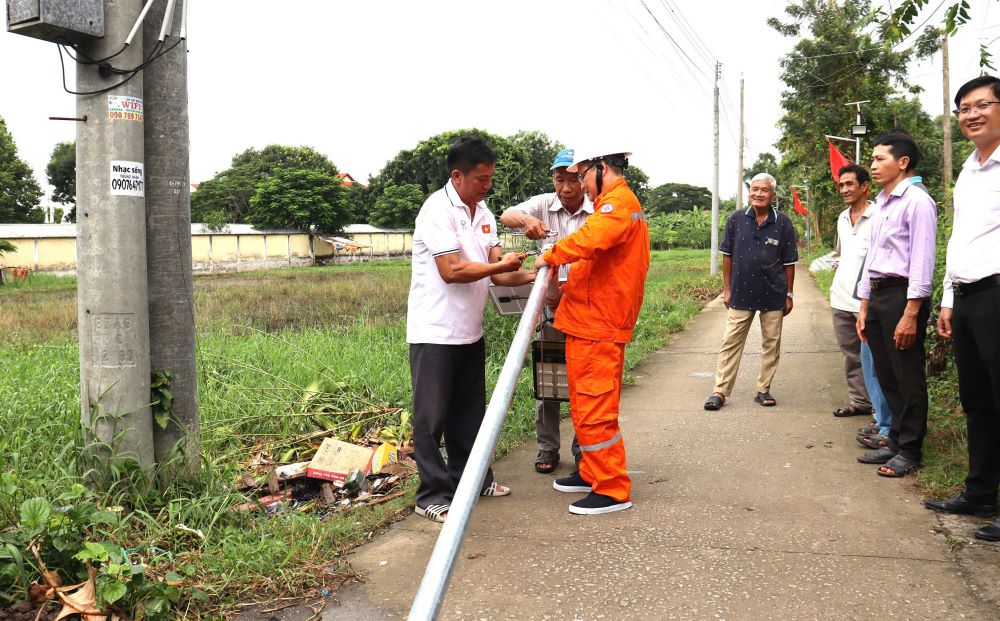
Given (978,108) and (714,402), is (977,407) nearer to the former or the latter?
(978,108)

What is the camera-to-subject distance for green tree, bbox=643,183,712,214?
8975cm

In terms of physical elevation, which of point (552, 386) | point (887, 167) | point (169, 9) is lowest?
point (552, 386)

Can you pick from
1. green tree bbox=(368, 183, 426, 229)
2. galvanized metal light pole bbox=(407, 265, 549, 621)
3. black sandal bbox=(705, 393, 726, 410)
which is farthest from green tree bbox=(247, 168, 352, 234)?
galvanized metal light pole bbox=(407, 265, 549, 621)

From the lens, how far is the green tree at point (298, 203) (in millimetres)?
42094

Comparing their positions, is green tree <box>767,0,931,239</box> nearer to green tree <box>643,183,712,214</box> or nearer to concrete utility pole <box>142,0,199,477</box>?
concrete utility pole <box>142,0,199,477</box>

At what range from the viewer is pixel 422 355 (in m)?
3.76

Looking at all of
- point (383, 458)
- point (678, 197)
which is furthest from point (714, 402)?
point (678, 197)

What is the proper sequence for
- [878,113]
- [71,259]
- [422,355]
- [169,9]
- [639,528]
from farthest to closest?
[71,259]
[878,113]
[422,355]
[639,528]
[169,9]

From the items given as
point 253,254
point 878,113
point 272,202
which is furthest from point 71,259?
point 878,113

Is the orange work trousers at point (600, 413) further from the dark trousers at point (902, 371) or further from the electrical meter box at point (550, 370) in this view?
the dark trousers at point (902, 371)

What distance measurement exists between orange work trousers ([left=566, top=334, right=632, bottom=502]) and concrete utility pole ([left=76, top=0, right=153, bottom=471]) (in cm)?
196

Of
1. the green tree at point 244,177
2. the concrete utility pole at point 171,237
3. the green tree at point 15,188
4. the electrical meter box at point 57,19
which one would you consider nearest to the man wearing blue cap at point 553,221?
the concrete utility pole at point 171,237

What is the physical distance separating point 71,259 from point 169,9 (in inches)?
1288

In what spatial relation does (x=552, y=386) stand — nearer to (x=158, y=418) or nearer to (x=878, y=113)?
(x=158, y=418)
